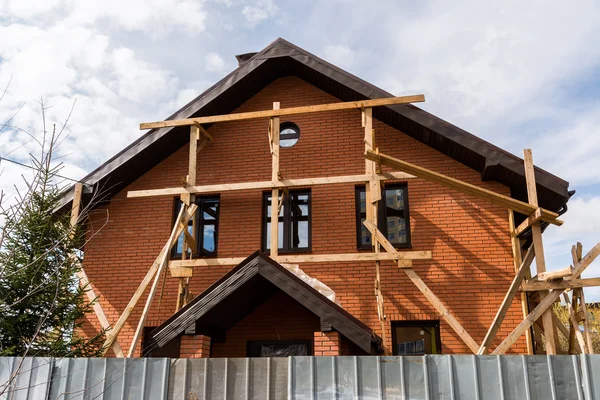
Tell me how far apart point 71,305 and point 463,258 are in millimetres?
6855

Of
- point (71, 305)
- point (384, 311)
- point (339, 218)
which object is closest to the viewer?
point (71, 305)

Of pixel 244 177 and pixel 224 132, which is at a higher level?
pixel 224 132

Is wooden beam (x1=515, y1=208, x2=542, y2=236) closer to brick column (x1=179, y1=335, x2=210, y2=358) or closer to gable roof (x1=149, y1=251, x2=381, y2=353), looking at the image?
gable roof (x1=149, y1=251, x2=381, y2=353)

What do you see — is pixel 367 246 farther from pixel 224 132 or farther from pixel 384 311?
pixel 224 132

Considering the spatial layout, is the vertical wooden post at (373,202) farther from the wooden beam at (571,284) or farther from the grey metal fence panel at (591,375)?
the grey metal fence panel at (591,375)

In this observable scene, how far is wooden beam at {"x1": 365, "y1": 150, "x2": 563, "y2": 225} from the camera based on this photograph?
28.9ft

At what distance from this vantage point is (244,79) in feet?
38.1

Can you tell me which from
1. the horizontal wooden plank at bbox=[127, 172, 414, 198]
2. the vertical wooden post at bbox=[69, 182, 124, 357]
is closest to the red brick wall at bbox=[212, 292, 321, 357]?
the vertical wooden post at bbox=[69, 182, 124, 357]

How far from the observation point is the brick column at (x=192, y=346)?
303 inches

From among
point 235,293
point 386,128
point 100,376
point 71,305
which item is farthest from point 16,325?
point 386,128

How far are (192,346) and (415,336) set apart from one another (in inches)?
173

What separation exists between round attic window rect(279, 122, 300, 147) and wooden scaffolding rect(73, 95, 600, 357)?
1.04 meters

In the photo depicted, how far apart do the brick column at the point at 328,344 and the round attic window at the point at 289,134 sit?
5134mm

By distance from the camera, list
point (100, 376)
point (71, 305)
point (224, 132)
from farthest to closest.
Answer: point (224, 132) → point (71, 305) → point (100, 376)
